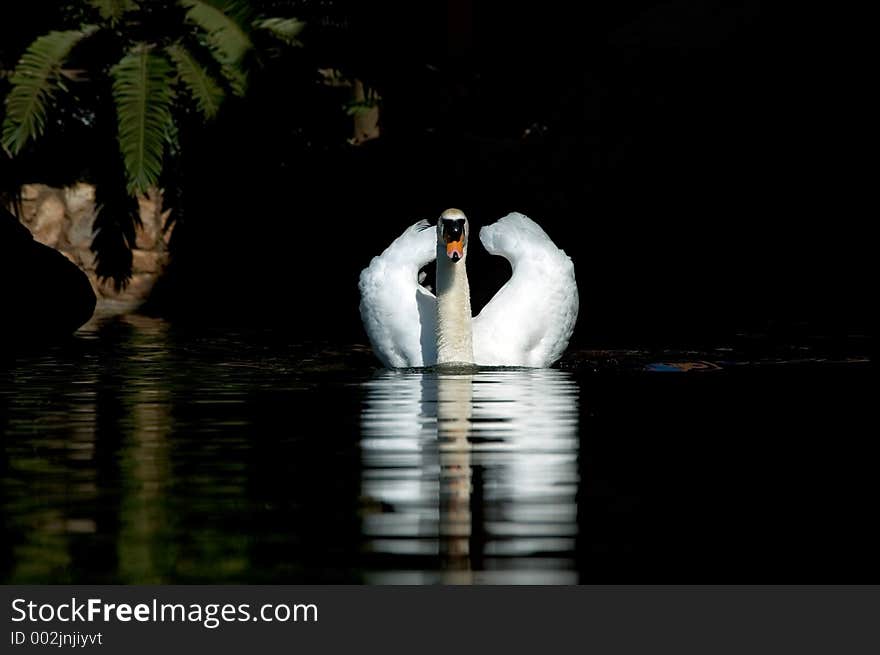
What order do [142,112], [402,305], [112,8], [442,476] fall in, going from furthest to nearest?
[112,8] → [142,112] → [402,305] → [442,476]

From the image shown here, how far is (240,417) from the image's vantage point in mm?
8273

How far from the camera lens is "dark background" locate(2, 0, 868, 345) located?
1725 cm

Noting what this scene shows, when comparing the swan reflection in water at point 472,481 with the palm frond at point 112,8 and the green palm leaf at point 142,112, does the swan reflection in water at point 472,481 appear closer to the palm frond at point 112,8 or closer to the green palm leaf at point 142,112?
the green palm leaf at point 142,112

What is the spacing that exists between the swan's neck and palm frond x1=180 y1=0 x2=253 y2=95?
8.02m

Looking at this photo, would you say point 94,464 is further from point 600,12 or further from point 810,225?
point 600,12

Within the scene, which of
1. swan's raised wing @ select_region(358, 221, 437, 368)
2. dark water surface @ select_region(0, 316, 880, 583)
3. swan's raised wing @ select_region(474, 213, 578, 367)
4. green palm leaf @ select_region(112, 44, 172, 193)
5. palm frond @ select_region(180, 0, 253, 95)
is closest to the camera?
dark water surface @ select_region(0, 316, 880, 583)

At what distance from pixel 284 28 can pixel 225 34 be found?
2.06 ft

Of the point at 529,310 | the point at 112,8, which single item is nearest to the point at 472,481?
the point at 529,310

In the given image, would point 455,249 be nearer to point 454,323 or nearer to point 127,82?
point 454,323

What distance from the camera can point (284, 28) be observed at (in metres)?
19.0

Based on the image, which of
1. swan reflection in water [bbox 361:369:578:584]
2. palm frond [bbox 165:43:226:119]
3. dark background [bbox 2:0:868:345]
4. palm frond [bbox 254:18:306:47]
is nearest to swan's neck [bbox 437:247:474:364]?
swan reflection in water [bbox 361:369:578:584]

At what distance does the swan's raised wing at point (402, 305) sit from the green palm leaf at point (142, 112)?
19.8ft

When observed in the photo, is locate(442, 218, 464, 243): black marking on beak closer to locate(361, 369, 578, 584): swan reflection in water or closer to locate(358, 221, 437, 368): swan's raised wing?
locate(358, 221, 437, 368): swan's raised wing

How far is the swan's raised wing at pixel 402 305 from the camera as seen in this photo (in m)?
11.3
